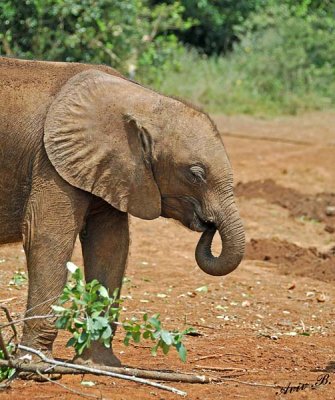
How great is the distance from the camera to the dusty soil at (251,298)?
22.6ft

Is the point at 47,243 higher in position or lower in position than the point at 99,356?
higher

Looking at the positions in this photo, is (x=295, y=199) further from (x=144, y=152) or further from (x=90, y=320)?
(x=90, y=320)

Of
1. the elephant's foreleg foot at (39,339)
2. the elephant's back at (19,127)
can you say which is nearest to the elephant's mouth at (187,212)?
the elephant's back at (19,127)

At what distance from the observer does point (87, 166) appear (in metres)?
6.74

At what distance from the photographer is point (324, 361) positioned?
7.92m

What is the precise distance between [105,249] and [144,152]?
716mm

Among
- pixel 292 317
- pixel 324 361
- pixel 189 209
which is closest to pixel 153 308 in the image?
pixel 292 317

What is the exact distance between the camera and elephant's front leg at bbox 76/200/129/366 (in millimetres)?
7211

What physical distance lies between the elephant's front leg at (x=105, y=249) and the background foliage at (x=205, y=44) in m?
8.61

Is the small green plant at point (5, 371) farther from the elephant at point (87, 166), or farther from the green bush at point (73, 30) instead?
the green bush at point (73, 30)

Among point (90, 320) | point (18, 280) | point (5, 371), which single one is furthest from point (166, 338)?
point (18, 280)

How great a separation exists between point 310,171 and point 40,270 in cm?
1148

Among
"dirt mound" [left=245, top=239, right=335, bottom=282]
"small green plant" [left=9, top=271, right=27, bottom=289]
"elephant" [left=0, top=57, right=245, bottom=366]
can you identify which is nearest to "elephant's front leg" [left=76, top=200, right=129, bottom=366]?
"elephant" [left=0, top=57, right=245, bottom=366]
